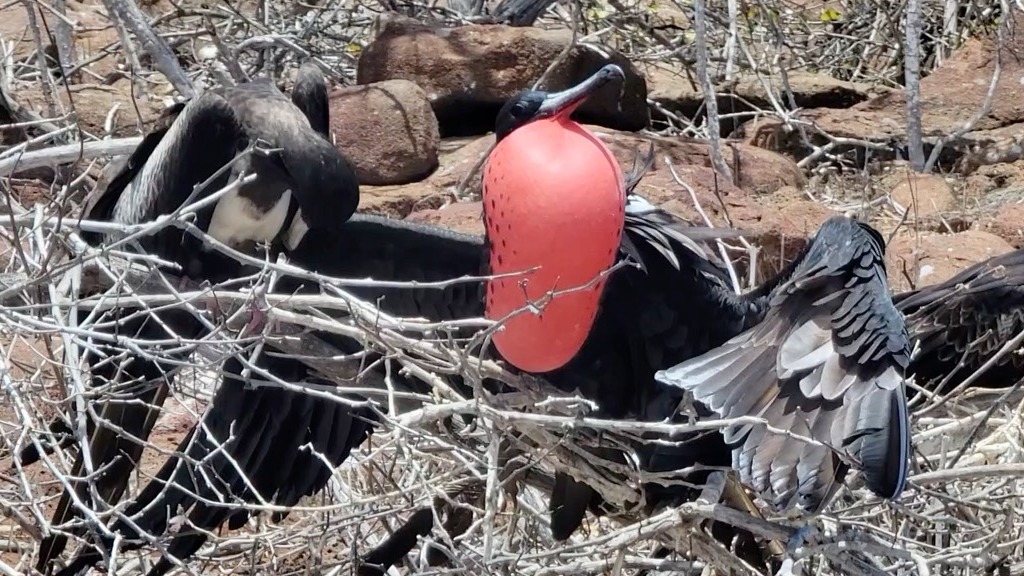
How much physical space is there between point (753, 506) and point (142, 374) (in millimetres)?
1164

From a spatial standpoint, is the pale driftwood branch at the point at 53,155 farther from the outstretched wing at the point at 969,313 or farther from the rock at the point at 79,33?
the rock at the point at 79,33

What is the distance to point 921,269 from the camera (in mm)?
3885

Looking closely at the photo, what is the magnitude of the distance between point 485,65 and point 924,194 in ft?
4.56

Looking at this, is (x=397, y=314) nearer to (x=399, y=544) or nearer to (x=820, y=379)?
(x=399, y=544)

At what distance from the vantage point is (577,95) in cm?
281

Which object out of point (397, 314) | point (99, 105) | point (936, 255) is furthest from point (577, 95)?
point (99, 105)

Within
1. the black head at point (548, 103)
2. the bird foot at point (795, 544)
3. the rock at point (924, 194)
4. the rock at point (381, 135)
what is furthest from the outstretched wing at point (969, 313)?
the rock at point (381, 135)

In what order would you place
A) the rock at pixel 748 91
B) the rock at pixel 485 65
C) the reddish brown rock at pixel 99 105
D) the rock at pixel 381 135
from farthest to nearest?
the rock at pixel 748 91
the rock at pixel 485 65
the rock at pixel 381 135
the reddish brown rock at pixel 99 105

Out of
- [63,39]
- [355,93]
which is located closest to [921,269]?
[355,93]

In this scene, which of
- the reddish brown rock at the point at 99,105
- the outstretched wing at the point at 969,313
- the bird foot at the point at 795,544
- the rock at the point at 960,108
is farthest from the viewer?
the rock at the point at 960,108

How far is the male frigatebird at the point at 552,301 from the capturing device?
270 cm

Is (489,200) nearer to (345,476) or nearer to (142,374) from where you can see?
(142,374)

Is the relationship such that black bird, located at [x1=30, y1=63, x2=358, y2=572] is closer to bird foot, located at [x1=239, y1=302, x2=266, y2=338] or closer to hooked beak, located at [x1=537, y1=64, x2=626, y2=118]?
bird foot, located at [x1=239, y1=302, x2=266, y2=338]

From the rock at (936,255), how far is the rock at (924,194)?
620 millimetres
